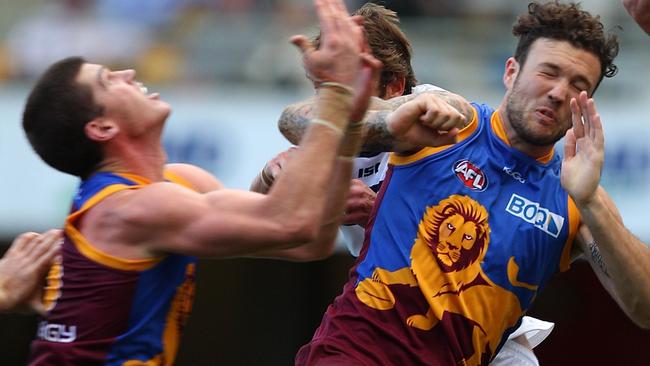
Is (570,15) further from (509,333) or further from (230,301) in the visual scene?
(230,301)

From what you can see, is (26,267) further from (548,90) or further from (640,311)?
(640,311)

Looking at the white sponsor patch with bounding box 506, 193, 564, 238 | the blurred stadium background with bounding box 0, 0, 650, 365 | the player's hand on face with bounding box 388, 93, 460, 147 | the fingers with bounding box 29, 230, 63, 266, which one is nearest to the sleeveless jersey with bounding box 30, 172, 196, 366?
the fingers with bounding box 29, 230, 63, 266

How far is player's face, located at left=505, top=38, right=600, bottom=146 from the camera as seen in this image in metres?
4.95

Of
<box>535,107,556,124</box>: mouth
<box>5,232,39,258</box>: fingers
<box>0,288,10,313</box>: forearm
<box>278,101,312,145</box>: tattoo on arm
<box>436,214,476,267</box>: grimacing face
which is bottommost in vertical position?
<box>0,288,10,313</box>: forearm

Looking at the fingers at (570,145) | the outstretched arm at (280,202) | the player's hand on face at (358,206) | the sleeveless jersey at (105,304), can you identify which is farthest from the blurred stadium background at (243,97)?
the outstretched arm at (280,202)

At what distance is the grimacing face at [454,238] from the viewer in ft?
15.9

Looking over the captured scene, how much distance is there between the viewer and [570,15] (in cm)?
511

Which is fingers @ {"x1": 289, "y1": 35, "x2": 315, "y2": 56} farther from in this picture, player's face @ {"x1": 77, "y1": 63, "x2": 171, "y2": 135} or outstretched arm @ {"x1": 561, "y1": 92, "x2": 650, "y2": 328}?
outstretched arm @ {"x1": 561, "y1": 92, "x2": 650, "y2": 328}

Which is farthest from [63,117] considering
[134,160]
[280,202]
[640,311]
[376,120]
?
[640,311]

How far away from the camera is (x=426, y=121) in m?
4.35

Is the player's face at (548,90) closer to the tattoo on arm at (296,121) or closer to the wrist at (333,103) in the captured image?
the tattoo on arm at (296,121)

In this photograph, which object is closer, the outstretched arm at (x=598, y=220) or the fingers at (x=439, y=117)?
the fingers at (x=439, y=117)

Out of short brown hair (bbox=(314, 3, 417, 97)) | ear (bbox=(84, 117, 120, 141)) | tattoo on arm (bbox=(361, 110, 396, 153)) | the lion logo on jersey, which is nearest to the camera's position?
ear (bbox=(84, 117, 120, 141))

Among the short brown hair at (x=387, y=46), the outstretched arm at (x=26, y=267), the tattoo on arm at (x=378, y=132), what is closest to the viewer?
the outstretched arm at (x=26, y=267)
